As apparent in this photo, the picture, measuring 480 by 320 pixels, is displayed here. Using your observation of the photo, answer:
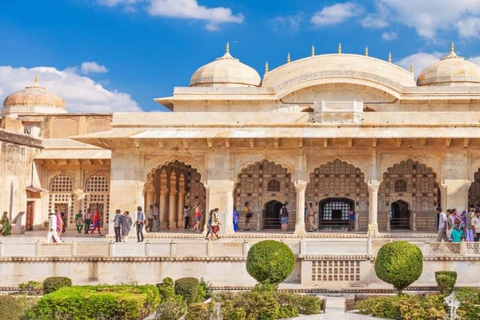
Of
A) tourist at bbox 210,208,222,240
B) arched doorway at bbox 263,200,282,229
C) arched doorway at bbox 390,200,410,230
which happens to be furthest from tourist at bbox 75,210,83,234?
arched doorway at bbox 390,200,410,230

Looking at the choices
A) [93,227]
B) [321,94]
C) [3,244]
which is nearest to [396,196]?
[321,94]

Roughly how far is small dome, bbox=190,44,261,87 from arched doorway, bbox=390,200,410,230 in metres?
7.57

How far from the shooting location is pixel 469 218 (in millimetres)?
16109

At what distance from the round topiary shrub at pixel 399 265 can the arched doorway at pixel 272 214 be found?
9.55 m

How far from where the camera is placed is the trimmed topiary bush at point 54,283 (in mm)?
12188

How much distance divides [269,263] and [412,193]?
9716 mm

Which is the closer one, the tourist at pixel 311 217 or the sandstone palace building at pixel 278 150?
the sandstone palace building at pixel 278 150

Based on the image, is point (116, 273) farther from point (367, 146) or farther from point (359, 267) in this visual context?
point (367, 146)

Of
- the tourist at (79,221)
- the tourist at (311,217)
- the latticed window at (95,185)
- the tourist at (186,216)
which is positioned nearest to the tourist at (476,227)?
the tourist at (311,217)

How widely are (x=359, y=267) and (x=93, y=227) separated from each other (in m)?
10.0

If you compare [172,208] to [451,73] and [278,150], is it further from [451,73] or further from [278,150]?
[451,73]

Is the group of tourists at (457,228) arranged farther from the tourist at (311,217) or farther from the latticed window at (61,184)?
the latticed window at (61,184)

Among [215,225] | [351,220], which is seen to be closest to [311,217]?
[351,220]

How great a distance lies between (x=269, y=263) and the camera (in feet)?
38.4
